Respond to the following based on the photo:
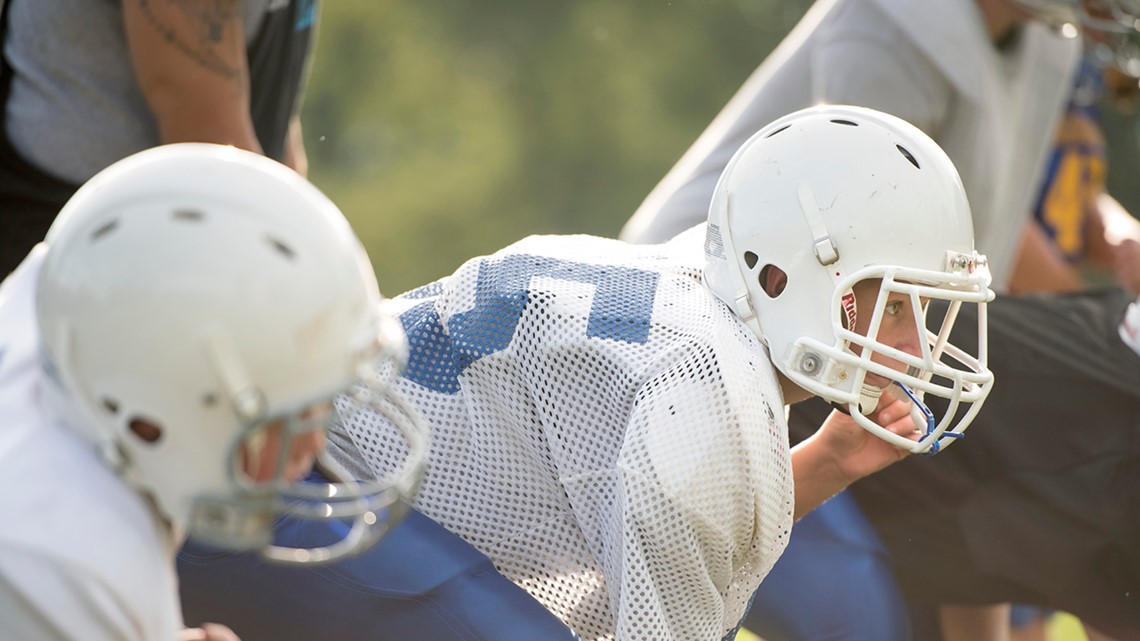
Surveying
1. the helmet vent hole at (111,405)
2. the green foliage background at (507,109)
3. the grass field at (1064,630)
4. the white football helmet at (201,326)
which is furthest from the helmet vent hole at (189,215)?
the green foliage background at (507,109)

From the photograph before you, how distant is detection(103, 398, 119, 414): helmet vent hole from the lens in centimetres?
193

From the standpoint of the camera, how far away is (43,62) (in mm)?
3223

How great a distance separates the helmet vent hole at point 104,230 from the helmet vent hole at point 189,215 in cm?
8

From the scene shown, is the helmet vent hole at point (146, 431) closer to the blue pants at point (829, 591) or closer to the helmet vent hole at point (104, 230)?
the helmet vent hole at point (104, 230)

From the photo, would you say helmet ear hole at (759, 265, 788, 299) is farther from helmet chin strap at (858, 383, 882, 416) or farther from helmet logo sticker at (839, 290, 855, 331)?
helmet chin strap at (858, 383, 882, 416)

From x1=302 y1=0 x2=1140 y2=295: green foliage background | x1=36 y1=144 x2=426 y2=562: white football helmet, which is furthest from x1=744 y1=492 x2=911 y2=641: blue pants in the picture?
x1=302 y1=0 x2=1140 y2=295: green foliage background

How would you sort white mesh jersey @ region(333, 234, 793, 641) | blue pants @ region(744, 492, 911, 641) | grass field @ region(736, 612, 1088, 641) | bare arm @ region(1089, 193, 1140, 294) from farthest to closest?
grass field @ region(736, 612, 1088, 641) < bare arm @ region(1089, 193, 1140, 294) < blue pants @ region(744, 492, 911, 641) < white mesh jersey @ region(333, 234, 793, 641)

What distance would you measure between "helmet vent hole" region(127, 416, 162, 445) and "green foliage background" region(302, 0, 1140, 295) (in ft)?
47.0

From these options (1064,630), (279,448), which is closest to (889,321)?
(279,448)

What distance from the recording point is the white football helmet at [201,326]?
1.91 meters

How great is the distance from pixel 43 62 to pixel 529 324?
1.29 m

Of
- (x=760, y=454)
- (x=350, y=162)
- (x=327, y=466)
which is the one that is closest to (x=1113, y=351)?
(x=760, y=454)

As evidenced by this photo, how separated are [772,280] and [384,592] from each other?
88 centimetres

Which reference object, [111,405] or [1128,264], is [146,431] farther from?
[1128,264]
